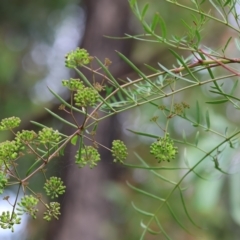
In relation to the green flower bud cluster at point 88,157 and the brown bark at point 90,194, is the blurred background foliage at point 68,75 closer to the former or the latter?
the brown bark at point 90,194

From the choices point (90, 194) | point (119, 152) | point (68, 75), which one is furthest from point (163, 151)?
point (68, 75)

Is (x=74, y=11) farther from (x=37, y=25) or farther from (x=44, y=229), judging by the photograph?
(x=44, y=229)

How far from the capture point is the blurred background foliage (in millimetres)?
1542

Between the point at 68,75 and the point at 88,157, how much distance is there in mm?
1614

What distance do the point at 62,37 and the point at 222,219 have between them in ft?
3.35

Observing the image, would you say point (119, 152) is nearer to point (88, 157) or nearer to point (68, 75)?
point (88, 157)

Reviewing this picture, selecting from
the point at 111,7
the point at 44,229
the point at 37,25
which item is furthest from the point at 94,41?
the point at 44,229

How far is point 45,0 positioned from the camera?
2.20m

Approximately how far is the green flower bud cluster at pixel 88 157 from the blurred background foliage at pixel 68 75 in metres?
0.84

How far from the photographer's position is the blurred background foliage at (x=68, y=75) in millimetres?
1542

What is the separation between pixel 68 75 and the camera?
1920 millimetres

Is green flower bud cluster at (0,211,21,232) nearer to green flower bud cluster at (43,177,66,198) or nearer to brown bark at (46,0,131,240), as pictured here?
green flower bud cluster at (43,177,66,198)

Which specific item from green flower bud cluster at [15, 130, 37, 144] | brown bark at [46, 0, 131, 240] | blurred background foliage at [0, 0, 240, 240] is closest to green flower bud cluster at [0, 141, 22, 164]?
green flower bud cluster at [15, 130, 37, 144]

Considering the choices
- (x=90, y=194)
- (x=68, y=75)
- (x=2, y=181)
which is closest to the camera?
(x=2, y=181)
